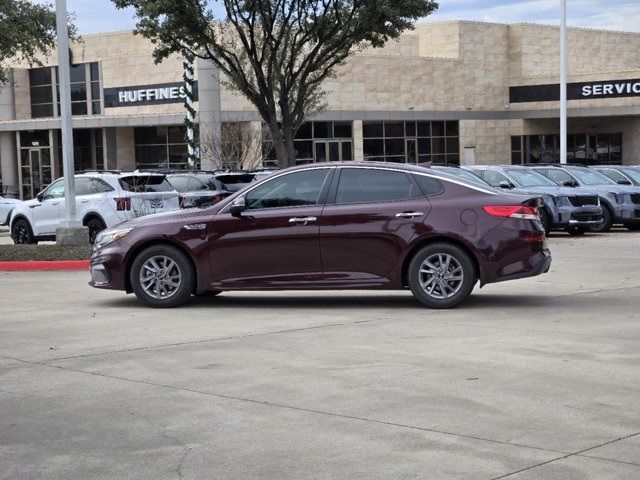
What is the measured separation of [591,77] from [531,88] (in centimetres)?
419

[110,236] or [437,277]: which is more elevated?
[110,236]

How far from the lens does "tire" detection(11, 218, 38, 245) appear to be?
24441 millimetres

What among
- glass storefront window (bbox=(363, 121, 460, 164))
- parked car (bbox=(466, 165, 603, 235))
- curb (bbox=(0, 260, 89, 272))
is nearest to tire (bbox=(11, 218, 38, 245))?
curb (bbox=(0, 260, 89, 272))

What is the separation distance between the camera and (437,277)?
11883mm

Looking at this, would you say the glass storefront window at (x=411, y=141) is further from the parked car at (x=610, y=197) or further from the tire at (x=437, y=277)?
the tire at (x=437, y=277)

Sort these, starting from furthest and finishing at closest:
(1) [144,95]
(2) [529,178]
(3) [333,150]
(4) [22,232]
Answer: (3) [333,150], (1) [144,95], (2) [529,178], (4) [22,232]

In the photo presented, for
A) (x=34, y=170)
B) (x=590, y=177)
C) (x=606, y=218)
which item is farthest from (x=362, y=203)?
(x=34, y=170)

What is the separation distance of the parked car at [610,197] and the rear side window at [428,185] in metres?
14.0

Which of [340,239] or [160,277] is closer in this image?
[340,239]

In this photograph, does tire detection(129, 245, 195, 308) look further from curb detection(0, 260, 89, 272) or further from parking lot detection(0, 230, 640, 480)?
curb detection(0, 260, 89, 272)

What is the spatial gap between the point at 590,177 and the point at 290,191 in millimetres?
16810

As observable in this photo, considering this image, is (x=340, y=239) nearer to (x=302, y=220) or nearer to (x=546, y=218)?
(x=302, y=220)

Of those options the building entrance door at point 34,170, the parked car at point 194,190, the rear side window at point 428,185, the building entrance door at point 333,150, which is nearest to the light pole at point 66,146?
the parked car at point 194,190

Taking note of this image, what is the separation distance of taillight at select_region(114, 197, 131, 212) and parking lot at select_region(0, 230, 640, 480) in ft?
32.1
